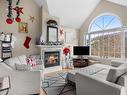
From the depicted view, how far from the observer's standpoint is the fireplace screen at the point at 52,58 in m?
5.73

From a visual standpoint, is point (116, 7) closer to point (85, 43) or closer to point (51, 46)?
point (85, 43)

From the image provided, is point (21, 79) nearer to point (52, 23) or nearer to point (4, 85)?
point (4, 85)

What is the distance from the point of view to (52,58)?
5961 mm

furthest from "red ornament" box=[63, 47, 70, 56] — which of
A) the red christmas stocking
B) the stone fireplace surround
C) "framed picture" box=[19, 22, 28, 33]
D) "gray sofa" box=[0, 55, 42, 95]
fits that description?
"gray sofa" box=[0, 55, 42, 95]

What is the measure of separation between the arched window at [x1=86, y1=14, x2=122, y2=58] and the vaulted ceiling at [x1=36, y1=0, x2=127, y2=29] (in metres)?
0.68

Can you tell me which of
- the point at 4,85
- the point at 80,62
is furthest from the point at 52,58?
the point at 4,85

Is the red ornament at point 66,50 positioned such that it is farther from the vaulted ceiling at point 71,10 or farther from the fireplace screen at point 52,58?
the vaulted ceiling at point 71,10

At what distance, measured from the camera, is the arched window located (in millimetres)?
5566

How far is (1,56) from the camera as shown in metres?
4.75

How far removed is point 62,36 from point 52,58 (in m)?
1.44

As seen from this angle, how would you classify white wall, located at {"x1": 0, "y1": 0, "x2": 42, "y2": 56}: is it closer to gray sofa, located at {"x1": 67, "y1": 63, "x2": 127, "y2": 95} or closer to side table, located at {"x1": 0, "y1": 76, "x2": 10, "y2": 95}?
side table, located at {"x1": 0, "y1": 76, "x2": 10, "y2": 95}

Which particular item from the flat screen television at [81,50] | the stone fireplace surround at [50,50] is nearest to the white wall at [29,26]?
the stone fireplace surround at [50,50]

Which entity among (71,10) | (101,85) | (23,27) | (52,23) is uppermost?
(71,10)

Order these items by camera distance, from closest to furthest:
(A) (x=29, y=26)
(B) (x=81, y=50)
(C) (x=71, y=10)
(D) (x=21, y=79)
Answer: (D) (x=21, y=79), (A) (x=29, y=26), (C) (x=71, y=10), (B) (x=81, y=50)
